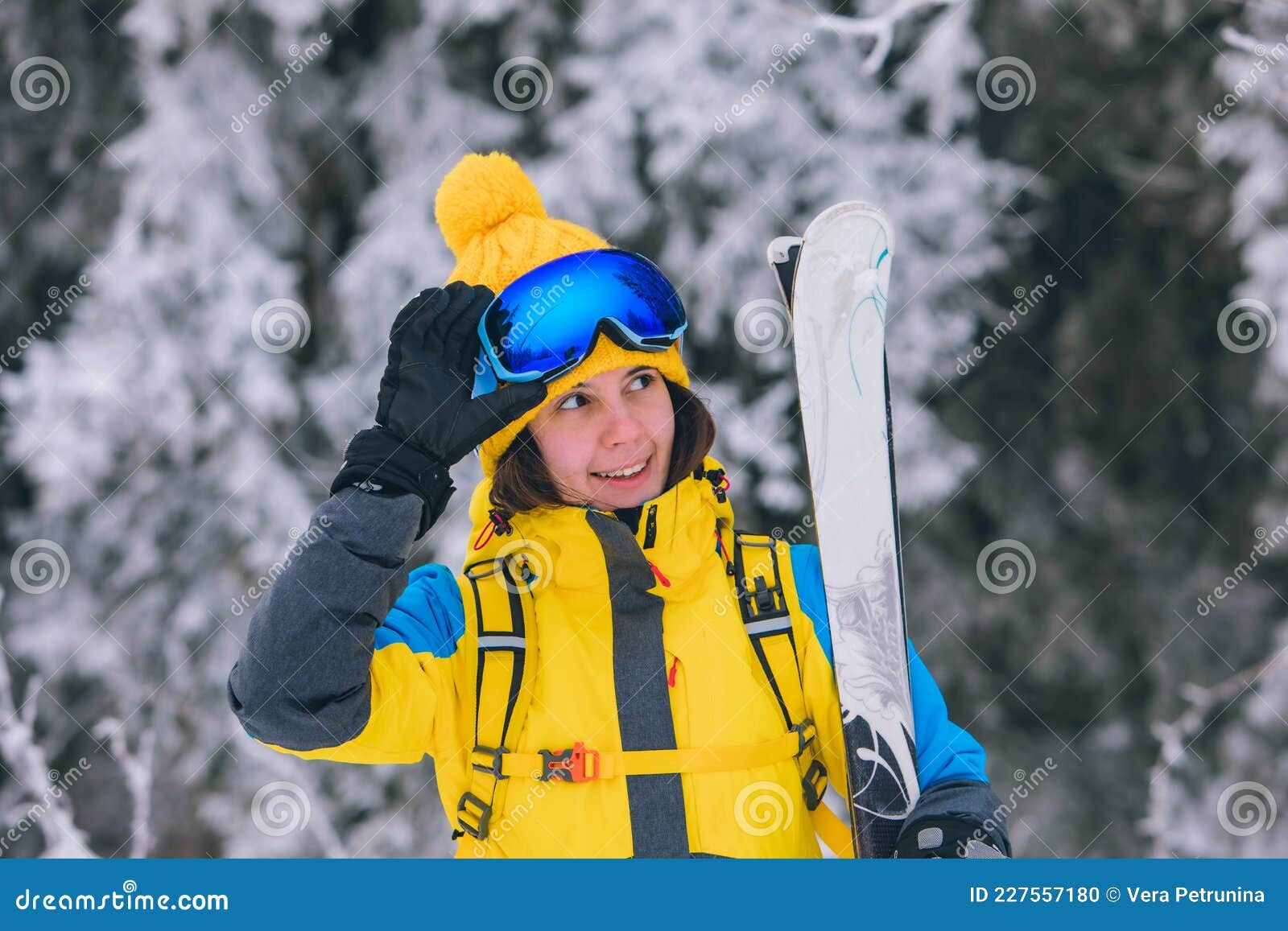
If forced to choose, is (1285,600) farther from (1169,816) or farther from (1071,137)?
(1071,137)

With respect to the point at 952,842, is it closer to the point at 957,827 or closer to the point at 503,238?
the point at 957,827

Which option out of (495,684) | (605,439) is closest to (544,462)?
(605,439)

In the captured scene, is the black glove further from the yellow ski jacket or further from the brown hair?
the brown hair

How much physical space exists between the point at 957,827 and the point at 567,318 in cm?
114

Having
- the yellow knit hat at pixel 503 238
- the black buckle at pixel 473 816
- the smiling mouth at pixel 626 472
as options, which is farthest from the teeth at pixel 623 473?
the black buckle at pixel 473 816

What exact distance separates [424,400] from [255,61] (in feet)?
10.4

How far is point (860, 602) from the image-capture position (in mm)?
1981

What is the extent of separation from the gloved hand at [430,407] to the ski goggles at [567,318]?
89 millimetres

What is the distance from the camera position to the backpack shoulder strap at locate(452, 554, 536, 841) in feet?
6.03

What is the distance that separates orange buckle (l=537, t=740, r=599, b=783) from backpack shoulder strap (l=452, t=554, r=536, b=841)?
8 cm

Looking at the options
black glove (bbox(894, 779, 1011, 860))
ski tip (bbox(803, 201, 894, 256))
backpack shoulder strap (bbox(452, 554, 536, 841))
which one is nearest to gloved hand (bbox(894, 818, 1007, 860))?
black glove (bbox(894, 779, 1011, 860))

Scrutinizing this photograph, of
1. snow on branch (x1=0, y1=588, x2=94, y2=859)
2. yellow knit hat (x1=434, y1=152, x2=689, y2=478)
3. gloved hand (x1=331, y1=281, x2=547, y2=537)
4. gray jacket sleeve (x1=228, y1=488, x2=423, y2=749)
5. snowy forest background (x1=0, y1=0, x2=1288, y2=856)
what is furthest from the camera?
snowy forest background (x1=0, y1=0, x2=1288, y2=856)

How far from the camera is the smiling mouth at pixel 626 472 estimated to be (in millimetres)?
1976

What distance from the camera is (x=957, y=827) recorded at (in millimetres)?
1835
